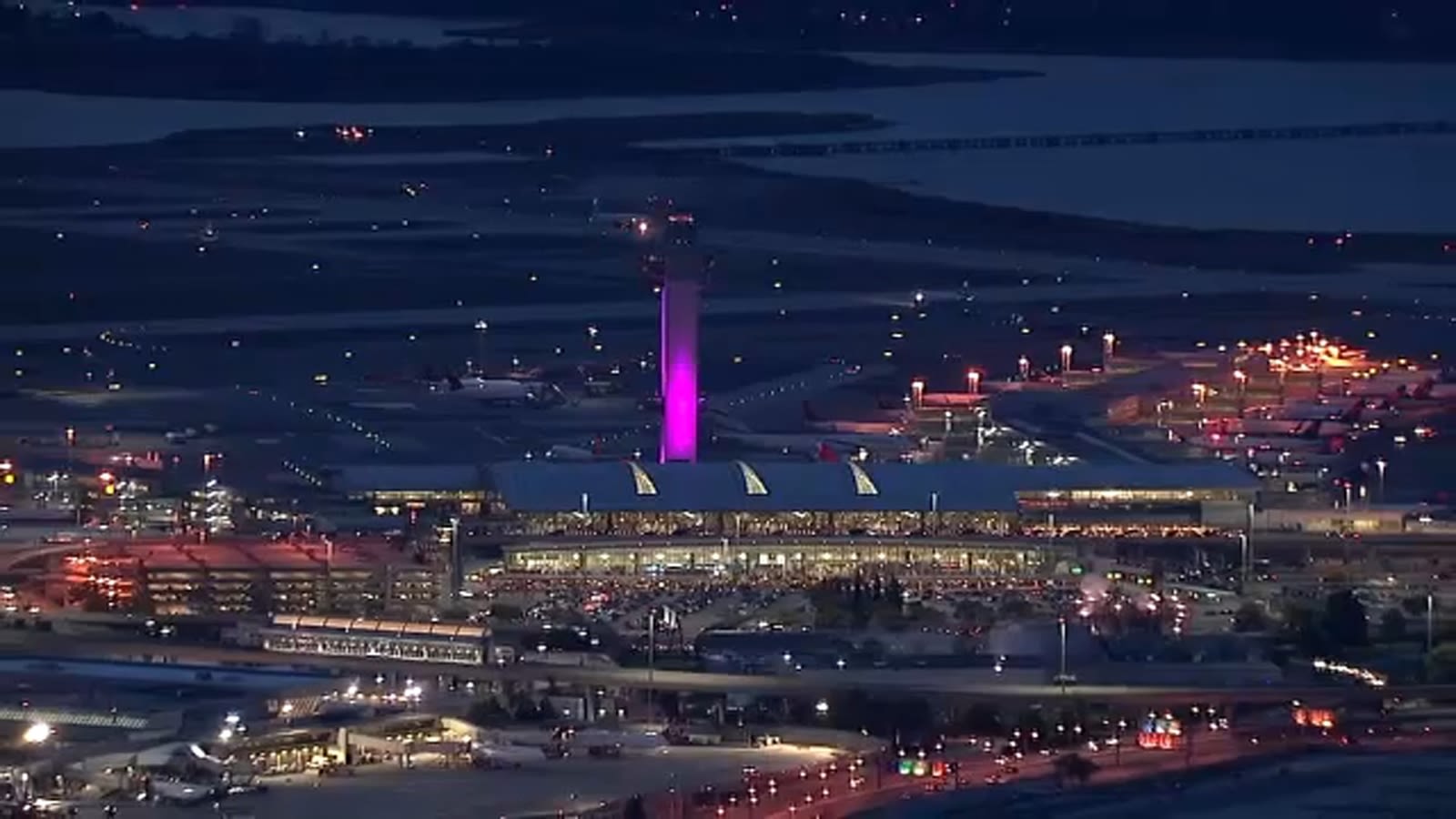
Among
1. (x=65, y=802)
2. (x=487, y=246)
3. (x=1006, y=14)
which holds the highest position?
(x=1006, y=14)

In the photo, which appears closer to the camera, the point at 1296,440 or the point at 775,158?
the point at 1296,440

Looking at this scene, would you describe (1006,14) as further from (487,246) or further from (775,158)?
(487,246)

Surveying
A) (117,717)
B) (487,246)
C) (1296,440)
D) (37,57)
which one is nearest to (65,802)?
(117,717)

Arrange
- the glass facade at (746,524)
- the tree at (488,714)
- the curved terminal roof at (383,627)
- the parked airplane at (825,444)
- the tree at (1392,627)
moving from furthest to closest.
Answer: the parked airplane at (825,444), the glass facade at (746,524), the tree at (1392,627), the curved terminal roof at (383,627), the tree at (488,714)

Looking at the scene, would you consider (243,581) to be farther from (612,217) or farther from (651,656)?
(612,217)

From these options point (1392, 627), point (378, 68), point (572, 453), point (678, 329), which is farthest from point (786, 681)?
point (378, 68)

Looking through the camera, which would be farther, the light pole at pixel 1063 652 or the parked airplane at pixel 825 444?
the parked airplane at pixel 825 444

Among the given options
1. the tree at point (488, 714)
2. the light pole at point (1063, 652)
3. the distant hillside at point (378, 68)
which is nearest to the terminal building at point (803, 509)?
the light pole at point (1063, 652)

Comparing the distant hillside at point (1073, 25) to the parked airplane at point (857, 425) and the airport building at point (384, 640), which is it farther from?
the airport building at point (384, 640)
